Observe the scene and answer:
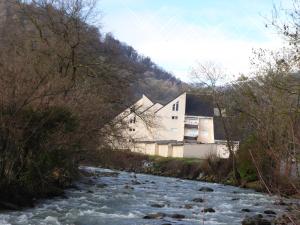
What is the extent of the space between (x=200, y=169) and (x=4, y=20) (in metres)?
22.0

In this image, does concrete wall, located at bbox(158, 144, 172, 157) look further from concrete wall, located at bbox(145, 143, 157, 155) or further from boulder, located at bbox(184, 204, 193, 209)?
boulder, located at bbox(184, 204, 193, 209)

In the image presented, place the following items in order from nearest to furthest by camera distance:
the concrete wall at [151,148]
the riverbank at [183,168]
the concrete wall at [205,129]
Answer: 1. the riverbank at [183,168]
2. the concrete wall at [151,148]
3. the concrete wall at [205,129]

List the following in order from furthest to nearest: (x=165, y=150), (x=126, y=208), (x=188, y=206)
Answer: (x=165, y=150) < (x=188, y=206) < (x=126, y=208)

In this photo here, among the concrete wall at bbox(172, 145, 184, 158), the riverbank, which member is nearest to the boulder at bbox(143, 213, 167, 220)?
the riverbank

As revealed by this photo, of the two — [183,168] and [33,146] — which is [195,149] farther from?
[33,146]

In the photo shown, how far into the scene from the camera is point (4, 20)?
37.6 m

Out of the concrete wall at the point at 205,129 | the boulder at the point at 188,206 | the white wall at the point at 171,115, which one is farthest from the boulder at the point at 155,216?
the concrete wall at the point at 205,129

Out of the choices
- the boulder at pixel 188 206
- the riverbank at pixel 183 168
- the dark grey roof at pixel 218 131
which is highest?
the dark grey roof at pixel 218 131

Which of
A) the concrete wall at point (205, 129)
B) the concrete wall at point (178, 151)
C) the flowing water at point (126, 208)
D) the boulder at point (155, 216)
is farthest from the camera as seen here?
the concrete wall at point (205, 129)

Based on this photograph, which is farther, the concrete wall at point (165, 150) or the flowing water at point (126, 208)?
Result: the concrete wall at point (165, 150)

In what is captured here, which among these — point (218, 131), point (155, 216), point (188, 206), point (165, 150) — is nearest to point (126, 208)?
point (155, 216)

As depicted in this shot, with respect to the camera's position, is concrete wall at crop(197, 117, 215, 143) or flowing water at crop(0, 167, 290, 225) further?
concrete wall at crop(197, 117, 215, 143)

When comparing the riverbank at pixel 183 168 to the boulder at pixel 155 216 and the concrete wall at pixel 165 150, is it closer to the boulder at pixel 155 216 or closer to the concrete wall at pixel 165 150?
the concrete wall at pixel 165 150

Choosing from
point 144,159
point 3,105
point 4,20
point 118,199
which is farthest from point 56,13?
point 144,159
